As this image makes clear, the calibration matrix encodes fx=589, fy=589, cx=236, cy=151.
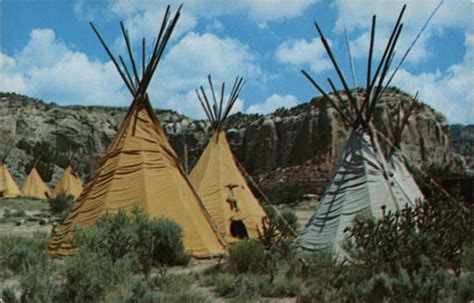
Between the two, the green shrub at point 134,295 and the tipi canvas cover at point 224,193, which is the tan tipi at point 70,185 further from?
the green shrub at point 134,295

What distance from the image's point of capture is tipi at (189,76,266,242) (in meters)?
12.3

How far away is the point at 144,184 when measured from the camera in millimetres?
9172

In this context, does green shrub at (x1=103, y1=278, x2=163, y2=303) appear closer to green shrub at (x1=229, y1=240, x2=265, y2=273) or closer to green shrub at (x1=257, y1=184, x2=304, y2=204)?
green shrub at (x1=229, y1=240, x2=265, y2=273)

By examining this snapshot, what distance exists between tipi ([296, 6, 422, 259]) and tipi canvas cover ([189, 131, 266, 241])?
12.6 ft

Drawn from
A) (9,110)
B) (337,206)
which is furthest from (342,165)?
(9,110)

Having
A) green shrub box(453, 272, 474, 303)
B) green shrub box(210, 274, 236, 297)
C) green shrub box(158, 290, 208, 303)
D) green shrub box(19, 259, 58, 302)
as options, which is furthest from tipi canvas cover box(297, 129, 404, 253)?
green shrub box(19, 259, 58, 302)

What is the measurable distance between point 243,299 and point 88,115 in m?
58.8

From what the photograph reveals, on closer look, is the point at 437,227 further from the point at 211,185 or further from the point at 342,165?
the point at 211,185

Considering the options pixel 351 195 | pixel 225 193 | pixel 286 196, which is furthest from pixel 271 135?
pixel 351 195

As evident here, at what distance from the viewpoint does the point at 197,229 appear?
9.19 meters

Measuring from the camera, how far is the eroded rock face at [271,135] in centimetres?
3591

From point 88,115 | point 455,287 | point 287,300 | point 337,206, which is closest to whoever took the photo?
point 455,287

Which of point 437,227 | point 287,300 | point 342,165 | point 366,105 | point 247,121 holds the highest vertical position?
point 247,121

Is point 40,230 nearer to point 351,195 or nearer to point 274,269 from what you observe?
point 351,195
